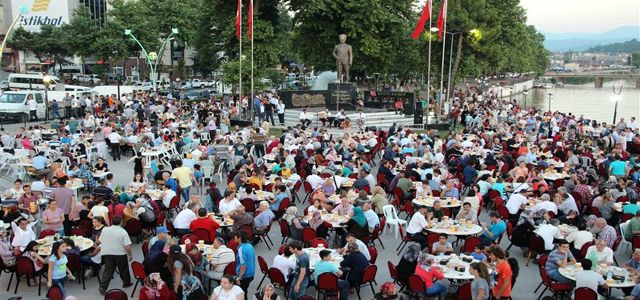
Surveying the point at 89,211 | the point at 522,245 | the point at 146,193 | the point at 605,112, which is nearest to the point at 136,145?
the point at 146,193

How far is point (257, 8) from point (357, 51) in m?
7.40

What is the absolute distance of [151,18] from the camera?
5922 cm

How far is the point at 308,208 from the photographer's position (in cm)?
1284

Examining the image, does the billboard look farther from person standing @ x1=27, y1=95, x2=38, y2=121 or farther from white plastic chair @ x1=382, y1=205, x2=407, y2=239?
white plastic chair @ x1=382, y1=205, x2=407, y2=239

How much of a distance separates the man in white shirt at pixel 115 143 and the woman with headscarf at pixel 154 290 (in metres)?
14.7

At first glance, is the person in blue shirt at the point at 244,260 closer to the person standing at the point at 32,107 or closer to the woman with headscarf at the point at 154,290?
the woman with headscarf at the point at 154,290

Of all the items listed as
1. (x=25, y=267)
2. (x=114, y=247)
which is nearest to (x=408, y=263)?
(x=114, y=247)

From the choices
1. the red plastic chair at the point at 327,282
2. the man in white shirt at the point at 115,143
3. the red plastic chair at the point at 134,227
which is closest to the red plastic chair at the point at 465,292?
the red plastic chair at the point at 327,282

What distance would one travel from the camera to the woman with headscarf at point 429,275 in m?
9.09

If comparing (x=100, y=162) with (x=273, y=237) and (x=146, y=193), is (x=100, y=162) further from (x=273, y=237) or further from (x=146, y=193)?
(x=273, y=237)

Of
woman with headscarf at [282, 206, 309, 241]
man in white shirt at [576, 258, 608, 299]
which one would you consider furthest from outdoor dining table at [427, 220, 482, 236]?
man in white shirt at [576, 258, 608, 299]

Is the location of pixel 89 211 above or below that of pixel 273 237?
above

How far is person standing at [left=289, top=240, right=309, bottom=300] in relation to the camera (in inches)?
359

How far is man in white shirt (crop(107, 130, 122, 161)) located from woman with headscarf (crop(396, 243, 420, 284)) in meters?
15.4
